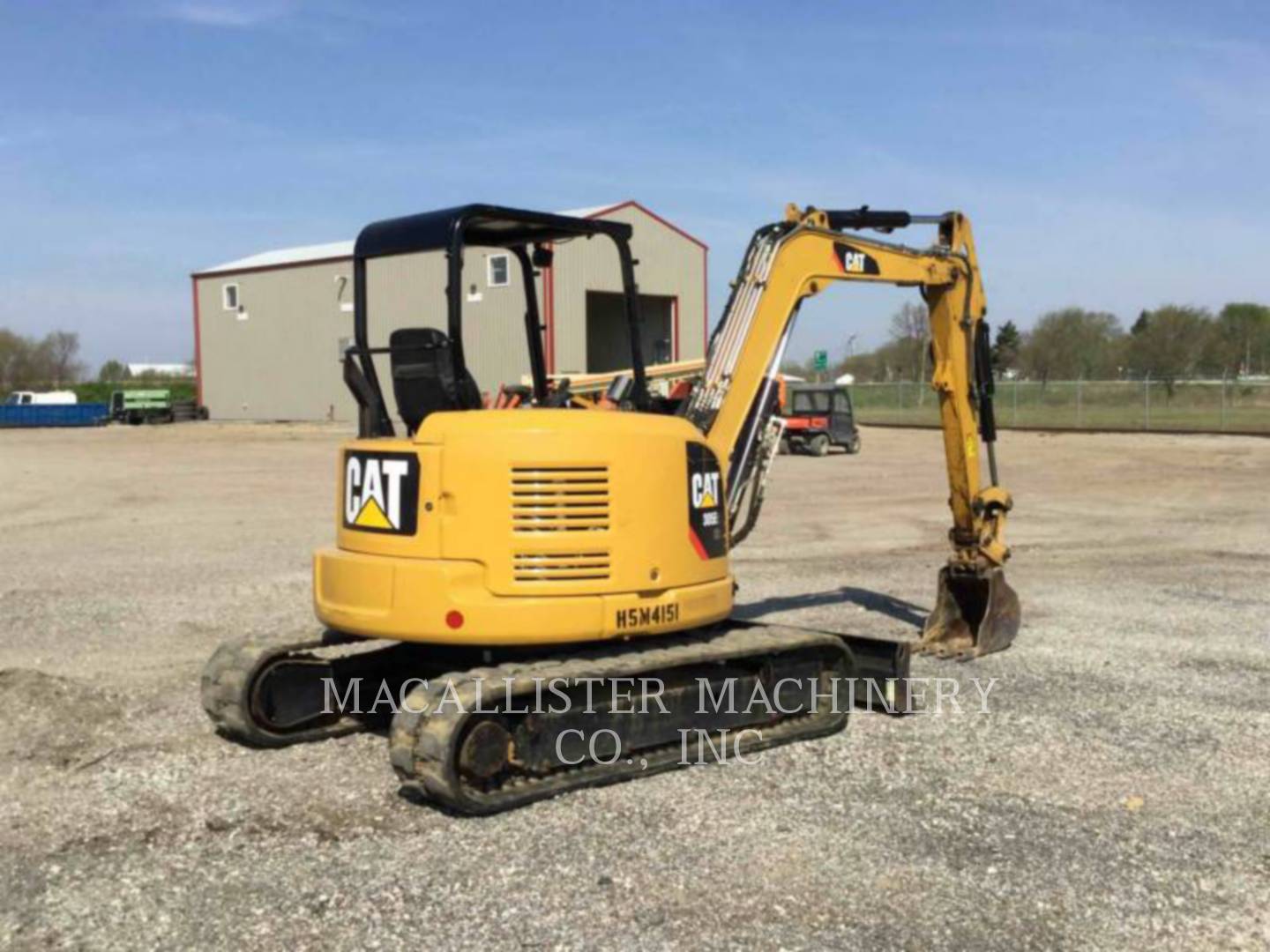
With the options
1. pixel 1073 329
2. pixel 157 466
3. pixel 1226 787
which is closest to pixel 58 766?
pixel 1226 787

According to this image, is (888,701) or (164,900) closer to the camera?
(164,900)

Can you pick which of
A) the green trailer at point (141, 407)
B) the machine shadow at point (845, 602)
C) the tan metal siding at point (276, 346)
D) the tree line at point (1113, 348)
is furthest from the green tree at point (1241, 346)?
the machine shadow at point (845, 602)

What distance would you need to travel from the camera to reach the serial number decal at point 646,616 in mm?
6379

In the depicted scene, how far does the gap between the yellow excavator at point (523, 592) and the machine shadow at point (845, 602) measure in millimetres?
3185

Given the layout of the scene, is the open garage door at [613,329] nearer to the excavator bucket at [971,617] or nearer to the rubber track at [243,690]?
the excavator bucket at [971,617]

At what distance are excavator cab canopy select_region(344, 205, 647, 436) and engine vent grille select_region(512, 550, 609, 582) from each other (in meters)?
0.98

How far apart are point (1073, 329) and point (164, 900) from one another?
74340 millimetres

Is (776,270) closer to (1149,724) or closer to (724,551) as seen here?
(724,551)

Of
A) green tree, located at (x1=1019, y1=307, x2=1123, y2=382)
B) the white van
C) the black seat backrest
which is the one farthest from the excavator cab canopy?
green tree, located at (x1=1019, y1=307, x2=1123, y2=382)

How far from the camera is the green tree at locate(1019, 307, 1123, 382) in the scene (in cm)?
7144

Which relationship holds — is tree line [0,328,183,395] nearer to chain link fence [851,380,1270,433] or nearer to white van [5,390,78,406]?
white van [5,390,78,406]

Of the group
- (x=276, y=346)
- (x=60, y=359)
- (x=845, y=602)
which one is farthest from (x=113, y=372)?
(x=845, y=602)

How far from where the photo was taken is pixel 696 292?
5153cm
